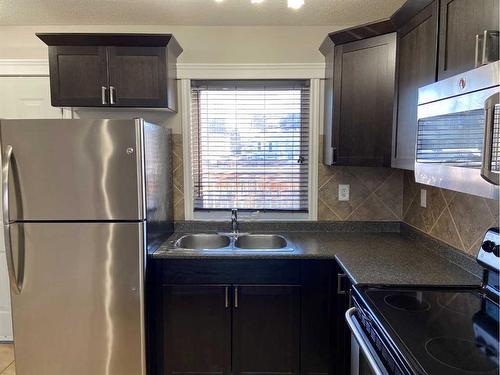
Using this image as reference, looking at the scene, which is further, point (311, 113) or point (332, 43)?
point (311, 113)

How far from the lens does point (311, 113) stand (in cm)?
257

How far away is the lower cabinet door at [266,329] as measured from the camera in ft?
6.88

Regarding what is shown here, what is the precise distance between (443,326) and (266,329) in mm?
1109

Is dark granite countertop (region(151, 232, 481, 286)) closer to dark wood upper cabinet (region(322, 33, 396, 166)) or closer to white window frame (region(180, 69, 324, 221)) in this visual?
white window frame (region(180, 69, 324, 221))

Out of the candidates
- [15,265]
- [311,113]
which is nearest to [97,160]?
[15,265]

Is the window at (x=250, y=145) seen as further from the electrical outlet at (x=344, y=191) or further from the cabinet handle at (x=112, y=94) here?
the cabinet handle at (x=112, y=94)

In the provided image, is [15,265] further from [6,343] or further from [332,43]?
[332,43]

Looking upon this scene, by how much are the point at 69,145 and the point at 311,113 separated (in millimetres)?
1610

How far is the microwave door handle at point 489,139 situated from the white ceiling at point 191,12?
1495mm

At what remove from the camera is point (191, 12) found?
231 centimetres

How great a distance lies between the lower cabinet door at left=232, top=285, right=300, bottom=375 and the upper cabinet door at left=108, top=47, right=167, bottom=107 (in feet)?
4.35

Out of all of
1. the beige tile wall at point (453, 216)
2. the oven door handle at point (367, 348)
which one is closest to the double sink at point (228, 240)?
the beige tile wall at point (453, 216)

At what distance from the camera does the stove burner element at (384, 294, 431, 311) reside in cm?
138

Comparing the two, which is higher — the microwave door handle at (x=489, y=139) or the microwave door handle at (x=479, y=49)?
the microwave door handle at (x=479, y=49)
